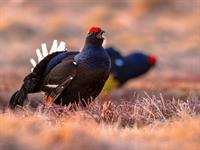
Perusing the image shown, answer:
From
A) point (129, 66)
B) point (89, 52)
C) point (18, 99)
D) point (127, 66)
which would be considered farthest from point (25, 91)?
point (129, 66)

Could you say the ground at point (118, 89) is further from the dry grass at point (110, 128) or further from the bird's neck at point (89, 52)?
the bird's neck at point (89, 52)

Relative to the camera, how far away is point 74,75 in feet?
21.9

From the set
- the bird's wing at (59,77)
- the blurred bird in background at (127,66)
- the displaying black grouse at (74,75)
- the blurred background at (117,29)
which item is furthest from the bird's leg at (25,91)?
the blurred background at (117,29)

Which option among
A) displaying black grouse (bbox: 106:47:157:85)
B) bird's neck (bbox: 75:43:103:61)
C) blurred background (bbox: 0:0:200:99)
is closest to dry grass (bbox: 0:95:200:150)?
bird's neck (bbox: 75:43:103:61)

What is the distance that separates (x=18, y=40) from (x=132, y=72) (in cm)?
922

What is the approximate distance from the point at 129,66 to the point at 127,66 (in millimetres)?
109

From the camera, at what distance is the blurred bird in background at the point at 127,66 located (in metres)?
13.1

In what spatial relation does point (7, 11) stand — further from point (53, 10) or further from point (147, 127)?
point (147, 127)

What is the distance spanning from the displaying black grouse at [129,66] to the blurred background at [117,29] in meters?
0.90

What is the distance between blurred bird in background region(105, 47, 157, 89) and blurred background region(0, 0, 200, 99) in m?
0.91

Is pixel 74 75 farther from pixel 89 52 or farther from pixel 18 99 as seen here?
pixel 18 99

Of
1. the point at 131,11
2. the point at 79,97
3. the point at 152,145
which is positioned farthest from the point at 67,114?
the point at 131,11

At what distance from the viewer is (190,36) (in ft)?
80.6

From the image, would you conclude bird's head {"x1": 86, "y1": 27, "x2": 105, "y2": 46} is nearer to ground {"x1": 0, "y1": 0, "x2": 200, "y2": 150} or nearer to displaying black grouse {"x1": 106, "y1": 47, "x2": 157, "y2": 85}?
ground {"x1": 0, "y1": 0, "x2": 200, "y2": 150}
